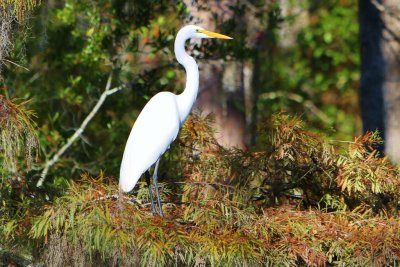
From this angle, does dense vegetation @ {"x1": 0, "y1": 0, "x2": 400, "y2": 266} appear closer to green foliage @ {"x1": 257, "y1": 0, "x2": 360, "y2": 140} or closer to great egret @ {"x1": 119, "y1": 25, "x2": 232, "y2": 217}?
great egret @ {"x1": 119, "y1": 25, "x2": 232, "y2": 217}

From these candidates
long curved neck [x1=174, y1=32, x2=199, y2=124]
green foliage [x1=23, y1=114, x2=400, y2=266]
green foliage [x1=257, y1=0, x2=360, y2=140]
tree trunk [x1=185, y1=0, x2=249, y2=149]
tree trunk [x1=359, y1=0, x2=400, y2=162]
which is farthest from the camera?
green foliage [x1=257, y1=0, x2=360, y2=140]

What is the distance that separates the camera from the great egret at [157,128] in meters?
4.35

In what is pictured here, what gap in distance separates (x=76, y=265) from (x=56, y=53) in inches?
115

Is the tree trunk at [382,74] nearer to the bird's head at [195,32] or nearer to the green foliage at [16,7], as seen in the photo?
the bird's head at [195,32]

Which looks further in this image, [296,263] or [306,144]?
[306,144]

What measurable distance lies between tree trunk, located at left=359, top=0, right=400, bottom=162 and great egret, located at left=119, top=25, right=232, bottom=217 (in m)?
2.25

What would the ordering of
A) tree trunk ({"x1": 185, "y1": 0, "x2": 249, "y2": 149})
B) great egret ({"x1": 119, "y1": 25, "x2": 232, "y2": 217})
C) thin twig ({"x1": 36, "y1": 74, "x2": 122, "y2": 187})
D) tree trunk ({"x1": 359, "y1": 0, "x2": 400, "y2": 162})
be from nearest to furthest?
great egret ({"x1": 119, "y1": 25, "x2": 232, "y2": 217}) < thin twig ({"x1": 36, "y1": 74, "x2": 122, "y2": 187}) < tree trunk ({"x1": 359, "y1": 0, "x2": 400, "y2": 162}) < tree trunk ({"x1": 185, "y1": 0, "x2": 249, "y2": 149})

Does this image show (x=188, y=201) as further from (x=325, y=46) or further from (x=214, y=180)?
(x=325, y=46)

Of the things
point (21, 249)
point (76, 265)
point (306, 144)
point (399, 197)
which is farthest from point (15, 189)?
point (399, 197)

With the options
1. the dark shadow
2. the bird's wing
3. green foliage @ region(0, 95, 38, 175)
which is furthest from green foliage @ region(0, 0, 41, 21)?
the dark shadow

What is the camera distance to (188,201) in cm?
463

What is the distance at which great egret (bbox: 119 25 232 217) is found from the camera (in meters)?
4.35

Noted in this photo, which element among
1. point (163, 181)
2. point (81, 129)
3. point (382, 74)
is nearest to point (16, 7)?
point (163, 181)

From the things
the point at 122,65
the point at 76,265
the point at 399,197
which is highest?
the point at 122,65
